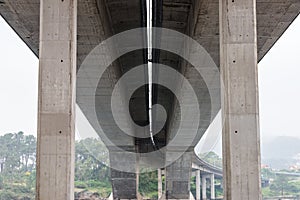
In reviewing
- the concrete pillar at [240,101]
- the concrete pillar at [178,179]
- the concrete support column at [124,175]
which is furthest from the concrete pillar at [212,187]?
the concrete pillar at [240,101]

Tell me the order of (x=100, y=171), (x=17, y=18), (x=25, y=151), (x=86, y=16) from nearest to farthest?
(x=86, y=16) < (x=17, y=18) < (x=25, y=151) < (x=100, y=171)

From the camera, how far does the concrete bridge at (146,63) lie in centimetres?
835

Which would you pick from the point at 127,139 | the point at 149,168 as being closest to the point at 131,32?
the point at 127,139

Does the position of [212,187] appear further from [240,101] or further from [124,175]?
[240,101]

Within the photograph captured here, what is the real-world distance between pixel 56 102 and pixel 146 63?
33.9 ft

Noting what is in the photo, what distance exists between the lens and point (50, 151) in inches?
328

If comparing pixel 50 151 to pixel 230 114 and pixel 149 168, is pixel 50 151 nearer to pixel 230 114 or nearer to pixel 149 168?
pixel 230 114

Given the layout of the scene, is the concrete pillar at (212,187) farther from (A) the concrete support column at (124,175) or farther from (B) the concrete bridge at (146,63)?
(B) the concrete bridge at (146,63)

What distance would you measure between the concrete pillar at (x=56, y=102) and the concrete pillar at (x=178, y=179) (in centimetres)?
2861

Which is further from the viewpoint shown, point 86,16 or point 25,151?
point 25,151

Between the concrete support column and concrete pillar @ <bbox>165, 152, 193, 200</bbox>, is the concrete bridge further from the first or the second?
concrete pillar @ <bbox>165, 152, 193, 200</bbox>

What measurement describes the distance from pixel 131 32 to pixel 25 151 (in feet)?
116

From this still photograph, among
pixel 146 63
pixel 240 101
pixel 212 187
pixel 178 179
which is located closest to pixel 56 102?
pixel 240 101

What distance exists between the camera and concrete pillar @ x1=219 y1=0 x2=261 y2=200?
327 inches
